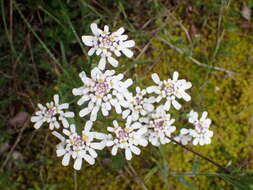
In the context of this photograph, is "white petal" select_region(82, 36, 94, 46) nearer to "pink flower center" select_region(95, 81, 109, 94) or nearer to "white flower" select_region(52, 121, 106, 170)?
"pink flower center" select_region(95, 81, 109, 94)

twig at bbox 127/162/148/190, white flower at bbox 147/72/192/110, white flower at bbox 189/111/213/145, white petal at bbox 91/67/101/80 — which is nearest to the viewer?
white petal at bbox 91/67/101/80

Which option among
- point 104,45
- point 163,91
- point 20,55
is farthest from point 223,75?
point 20,55

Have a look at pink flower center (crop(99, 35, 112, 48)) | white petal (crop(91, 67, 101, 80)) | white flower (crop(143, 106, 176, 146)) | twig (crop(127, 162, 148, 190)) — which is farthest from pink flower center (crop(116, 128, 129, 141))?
twig (crop(127, 162, 148, 190))

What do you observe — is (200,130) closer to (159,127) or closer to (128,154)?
(159,127)

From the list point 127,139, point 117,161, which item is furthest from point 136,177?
point 127,139

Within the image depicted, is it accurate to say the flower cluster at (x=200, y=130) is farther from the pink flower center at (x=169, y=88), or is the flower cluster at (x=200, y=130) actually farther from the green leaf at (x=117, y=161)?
the green leaf at (x=117, y=161)

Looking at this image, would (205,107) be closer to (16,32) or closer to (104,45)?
(104,45)

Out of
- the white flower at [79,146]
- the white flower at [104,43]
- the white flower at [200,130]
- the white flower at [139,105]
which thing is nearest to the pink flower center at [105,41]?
the white flower at [104,43]
